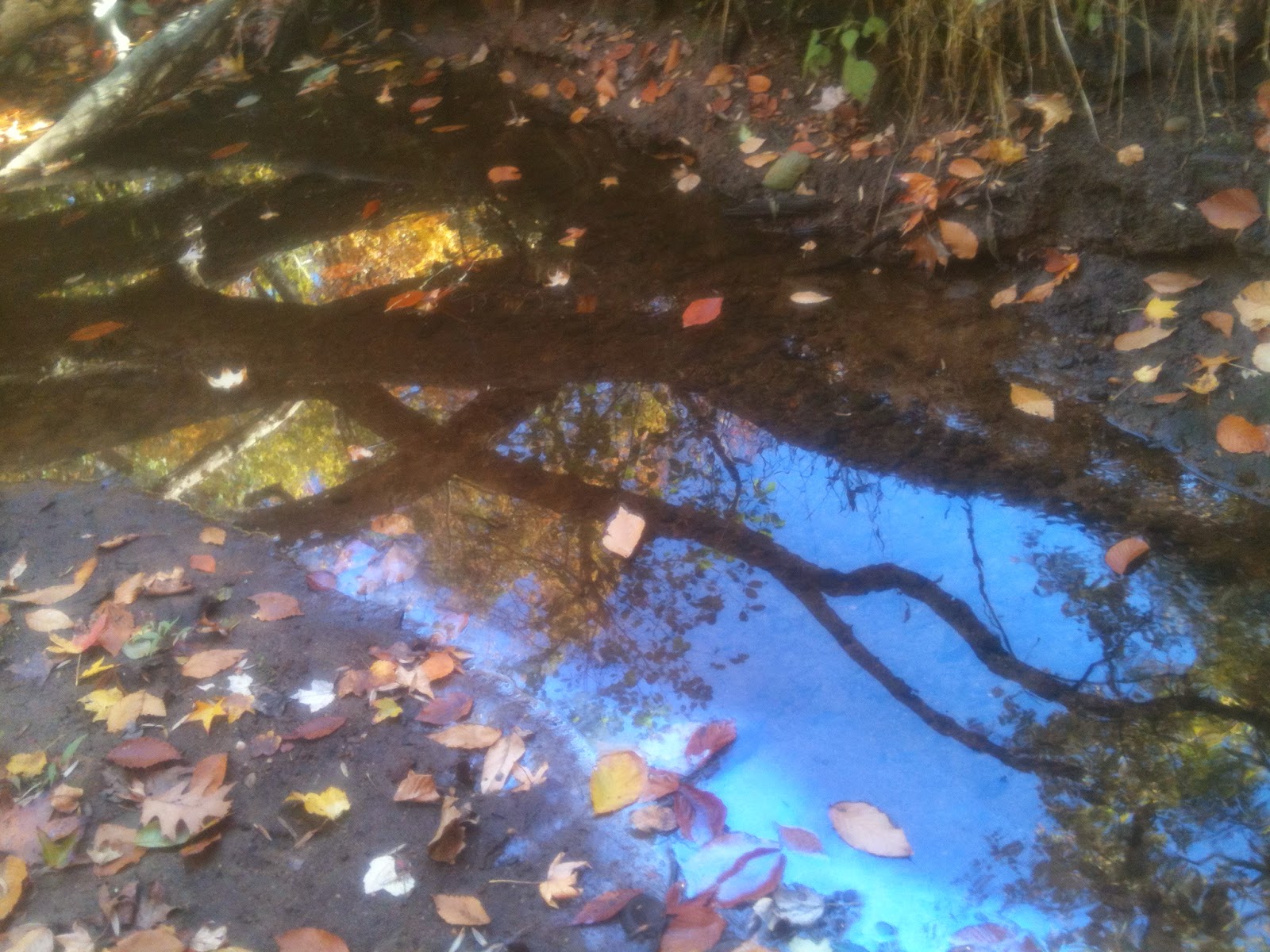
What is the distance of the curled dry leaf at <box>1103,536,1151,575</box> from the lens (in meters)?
2.21

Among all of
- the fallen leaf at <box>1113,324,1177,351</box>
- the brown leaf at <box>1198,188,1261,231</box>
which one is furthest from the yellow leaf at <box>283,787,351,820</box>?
the brown leaf at <box>1198,188,1261,231</box>

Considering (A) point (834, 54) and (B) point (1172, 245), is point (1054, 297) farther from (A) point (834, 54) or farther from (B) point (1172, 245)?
(A) point (834, 54)

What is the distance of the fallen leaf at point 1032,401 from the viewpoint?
2648 millimetres

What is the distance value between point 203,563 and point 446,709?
0.98 m

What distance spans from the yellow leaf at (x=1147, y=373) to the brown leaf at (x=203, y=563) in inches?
114

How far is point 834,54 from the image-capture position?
3.99 meters

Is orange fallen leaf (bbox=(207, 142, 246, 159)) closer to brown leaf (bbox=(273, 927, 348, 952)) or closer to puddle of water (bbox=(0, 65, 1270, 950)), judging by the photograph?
puddle of water (bbox=(0, 65, 1270, 950))

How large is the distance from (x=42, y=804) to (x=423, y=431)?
151cm

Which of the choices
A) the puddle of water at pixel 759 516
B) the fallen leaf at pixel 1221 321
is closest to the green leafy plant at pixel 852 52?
the puddle of water at pixel 759 516

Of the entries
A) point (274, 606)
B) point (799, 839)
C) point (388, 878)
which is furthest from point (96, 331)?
point (799, 839)

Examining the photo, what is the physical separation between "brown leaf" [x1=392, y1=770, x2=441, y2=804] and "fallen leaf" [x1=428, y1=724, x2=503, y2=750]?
98 millimetres

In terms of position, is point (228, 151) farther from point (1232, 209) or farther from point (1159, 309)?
point (1232, 209)

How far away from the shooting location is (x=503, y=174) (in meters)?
4.37

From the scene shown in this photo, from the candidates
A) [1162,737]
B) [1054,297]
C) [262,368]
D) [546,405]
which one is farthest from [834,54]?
[1162,737]
